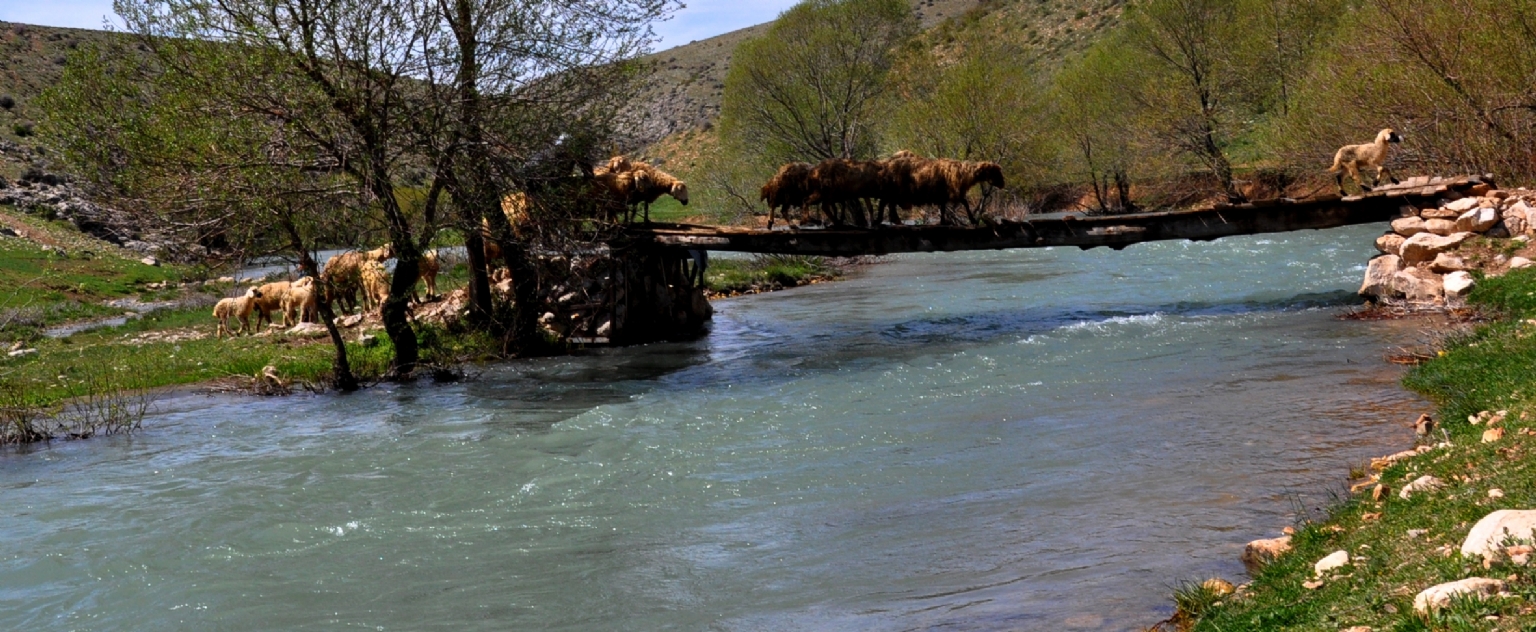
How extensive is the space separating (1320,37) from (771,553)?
45.7 metres

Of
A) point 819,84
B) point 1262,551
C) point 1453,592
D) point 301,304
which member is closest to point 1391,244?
point 1262,551

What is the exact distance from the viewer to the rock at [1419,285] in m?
20.4

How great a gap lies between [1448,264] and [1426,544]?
16.4 metres

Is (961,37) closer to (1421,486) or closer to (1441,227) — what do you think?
(1441,227)

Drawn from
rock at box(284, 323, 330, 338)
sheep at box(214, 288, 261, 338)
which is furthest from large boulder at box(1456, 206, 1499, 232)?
sheep at box(214, 288, 261, 338)

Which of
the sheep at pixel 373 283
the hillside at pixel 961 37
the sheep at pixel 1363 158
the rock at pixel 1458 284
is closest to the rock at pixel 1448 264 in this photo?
the rock at pixel 1458 284

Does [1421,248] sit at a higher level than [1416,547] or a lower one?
higher

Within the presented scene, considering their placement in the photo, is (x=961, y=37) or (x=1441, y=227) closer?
(x=1441, y=227)

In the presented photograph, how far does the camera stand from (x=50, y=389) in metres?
18.0

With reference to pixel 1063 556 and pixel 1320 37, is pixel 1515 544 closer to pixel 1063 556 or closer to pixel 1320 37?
pixel 1063 556

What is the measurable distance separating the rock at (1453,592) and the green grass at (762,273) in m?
27.9

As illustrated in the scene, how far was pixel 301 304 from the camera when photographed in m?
25.2

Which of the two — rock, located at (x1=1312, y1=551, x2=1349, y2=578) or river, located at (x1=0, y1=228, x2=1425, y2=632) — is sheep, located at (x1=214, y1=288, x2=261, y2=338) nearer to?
river, located at (x1=0, y1=228, x2=1425, y2=632)

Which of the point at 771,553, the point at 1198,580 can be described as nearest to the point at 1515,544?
the point at 1198,580
